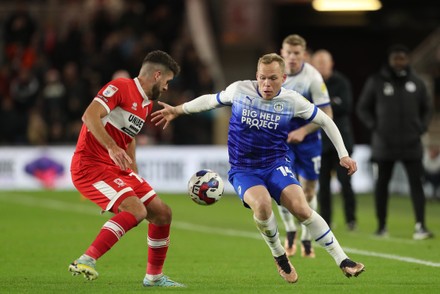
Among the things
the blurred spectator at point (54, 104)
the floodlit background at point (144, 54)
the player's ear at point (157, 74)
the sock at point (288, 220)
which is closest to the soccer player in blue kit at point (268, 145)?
the player's ear at point (157, 74)

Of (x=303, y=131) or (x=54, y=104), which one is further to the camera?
(x=54, y=104)

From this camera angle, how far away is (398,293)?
9133 mm

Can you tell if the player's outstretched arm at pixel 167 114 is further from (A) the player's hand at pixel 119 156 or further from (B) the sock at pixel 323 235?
(B) the sock at pixel 323 235

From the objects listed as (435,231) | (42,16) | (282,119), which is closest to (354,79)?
(42,16)

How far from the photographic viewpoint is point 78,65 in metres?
27.2

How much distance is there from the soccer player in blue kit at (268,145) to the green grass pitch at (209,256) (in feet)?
1.61

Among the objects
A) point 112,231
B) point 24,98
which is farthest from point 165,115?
point 24,98

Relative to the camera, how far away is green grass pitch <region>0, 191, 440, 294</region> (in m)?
9.63

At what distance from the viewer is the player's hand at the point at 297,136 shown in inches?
466

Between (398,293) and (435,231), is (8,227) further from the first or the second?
(398,293)

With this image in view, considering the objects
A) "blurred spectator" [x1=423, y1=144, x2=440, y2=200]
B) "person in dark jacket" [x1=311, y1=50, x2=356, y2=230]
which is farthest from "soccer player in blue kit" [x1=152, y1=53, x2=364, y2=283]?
"blurred spectator" [x1=423, y1=144, x2=440, y2=200]

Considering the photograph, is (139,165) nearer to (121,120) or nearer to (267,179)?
(267,179)

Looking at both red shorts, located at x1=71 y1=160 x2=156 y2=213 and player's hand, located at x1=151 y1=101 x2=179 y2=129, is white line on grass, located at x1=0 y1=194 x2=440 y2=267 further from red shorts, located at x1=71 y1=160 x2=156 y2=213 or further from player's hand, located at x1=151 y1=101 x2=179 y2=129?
red shorts, located at x1=71 y1=160 x2=156 y2=213

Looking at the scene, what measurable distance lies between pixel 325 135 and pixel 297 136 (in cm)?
336
